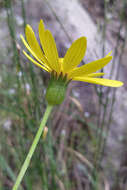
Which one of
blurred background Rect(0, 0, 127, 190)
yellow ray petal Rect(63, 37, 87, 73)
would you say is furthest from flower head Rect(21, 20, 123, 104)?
blurred background Rect(0, 0, 127, 190)

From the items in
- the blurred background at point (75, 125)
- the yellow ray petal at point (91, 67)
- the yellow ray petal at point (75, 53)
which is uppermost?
the yellow ray petal at point (75, 53)

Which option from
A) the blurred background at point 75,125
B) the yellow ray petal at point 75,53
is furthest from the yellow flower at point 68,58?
the blurred background at point 75,125

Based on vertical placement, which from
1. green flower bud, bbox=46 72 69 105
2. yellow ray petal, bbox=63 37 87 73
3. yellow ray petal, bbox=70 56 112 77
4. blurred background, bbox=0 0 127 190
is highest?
yellow ray petal, bbox=63 37 87 73

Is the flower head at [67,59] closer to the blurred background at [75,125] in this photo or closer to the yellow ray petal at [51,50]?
the yellow ray petal at [51,50]

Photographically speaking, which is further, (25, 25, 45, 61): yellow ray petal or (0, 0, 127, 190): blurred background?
(0, 0, 127, 190): blurred background

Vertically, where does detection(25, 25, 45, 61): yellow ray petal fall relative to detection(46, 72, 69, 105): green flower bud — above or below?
above

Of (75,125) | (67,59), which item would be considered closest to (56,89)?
(67,59)

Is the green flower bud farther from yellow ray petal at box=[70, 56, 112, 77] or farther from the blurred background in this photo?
the blurred background
